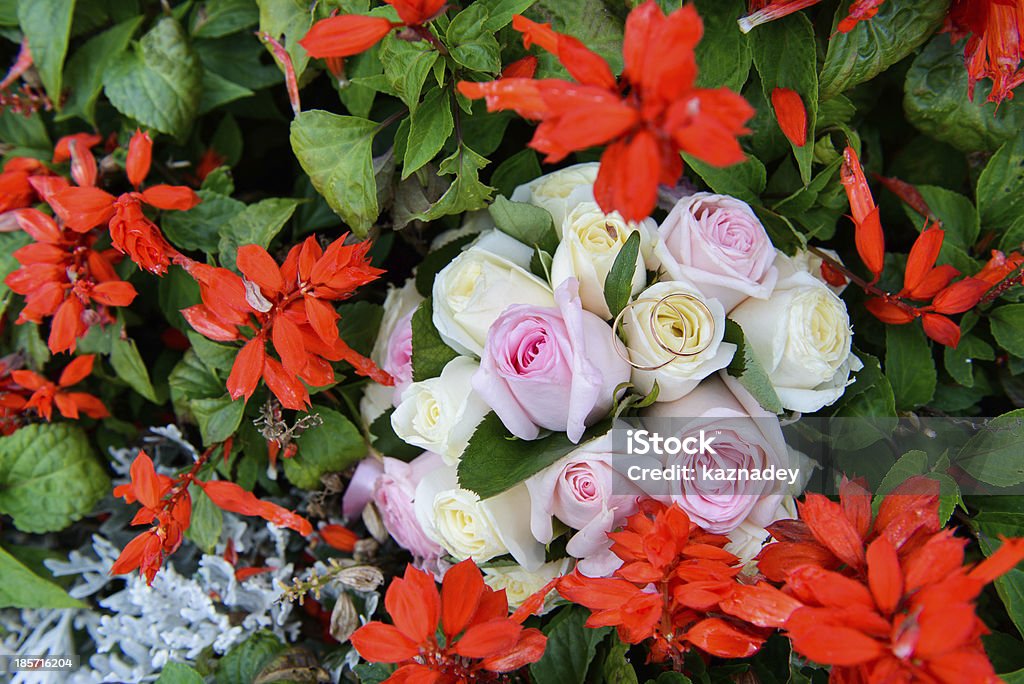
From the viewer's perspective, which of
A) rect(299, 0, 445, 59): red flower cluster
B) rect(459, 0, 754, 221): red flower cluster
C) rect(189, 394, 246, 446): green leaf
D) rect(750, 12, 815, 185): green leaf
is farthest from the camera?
rect(189, 394, 246, 446): green leaf

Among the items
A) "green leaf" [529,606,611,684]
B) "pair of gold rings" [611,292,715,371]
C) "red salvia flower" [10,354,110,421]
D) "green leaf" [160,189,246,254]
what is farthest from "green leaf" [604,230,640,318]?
"red salvia flower" [10,354,110,421]

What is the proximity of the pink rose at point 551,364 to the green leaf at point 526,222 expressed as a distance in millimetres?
74

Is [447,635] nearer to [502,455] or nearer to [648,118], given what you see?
[502,455]

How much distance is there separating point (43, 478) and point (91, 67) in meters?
0.38

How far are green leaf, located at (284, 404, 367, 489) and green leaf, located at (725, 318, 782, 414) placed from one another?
0.31 m

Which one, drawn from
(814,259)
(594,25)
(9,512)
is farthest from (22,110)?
(814,259)

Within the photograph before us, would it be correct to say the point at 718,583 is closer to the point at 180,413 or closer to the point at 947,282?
the point at 947,282

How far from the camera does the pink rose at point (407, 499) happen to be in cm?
56

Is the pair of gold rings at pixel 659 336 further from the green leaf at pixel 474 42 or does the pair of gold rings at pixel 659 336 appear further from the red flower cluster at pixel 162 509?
the red flower cluster at pixel 162 509

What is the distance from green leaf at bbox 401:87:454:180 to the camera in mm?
507

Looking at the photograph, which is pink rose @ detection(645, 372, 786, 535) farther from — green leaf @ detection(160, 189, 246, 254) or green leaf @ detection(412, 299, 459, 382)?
green leaf @ detection(160, 189, 246, 254)

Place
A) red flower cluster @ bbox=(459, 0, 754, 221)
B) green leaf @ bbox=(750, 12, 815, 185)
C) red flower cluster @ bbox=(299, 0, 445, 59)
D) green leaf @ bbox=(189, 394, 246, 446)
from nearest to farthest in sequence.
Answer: red flower cluster @ bbox=(459, 0, 754, 221) → red flower cluster @ bbox=(299, 0, 445, 59) → green leaf @ bbox=(750, 12, 815, 185) → green leaf @ bbox=(189, 394, 246, 446)

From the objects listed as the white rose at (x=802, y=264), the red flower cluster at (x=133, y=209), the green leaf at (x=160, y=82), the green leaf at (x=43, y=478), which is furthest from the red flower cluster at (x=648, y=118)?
the green leaf at (x=43, y=478)

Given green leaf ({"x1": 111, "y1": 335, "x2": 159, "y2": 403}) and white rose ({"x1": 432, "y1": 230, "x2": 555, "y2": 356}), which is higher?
white rose ({"x1": 432, "y1": 230, "x2": 555, "y2": 356})
